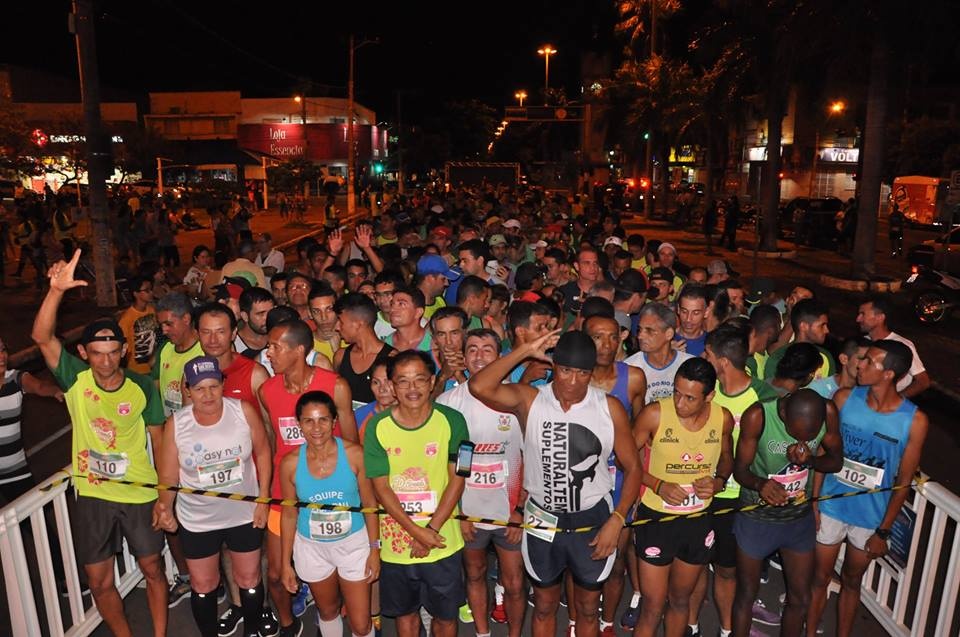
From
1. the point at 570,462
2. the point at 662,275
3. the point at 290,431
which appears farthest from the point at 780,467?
the point at 662,275

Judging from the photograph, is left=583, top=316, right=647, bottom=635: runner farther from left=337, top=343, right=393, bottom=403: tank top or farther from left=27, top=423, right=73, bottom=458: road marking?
left=27, top=423, right=73, bottom=458: road marking

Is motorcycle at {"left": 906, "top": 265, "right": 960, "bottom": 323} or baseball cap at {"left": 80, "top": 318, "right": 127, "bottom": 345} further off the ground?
baseball cap at {"left": 80, "top": 318, "right": 127, "bottom": 345}

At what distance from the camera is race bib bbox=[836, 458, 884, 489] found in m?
4.52

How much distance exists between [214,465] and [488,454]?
1.60 meters

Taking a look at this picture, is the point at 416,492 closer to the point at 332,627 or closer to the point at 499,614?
the point at 332,627

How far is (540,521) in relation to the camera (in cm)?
429

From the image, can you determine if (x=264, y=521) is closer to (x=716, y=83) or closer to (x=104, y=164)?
(x=104, y=164)

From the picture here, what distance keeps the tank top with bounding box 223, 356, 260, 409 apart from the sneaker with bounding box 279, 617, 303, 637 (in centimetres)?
145

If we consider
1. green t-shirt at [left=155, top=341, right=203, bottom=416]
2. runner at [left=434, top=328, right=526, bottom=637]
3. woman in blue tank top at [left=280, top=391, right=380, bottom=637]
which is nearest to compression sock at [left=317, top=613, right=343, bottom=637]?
woman in blue tank top at [left=280, top=391, right=380, bottom=637]

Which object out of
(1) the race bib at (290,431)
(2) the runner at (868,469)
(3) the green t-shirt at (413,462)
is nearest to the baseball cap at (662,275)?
(2) the runner at (868,469)

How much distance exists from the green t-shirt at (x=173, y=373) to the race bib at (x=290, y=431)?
3.42 ft

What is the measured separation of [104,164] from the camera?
15.9 meters

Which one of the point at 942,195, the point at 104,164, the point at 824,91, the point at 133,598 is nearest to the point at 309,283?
the point at 133,598

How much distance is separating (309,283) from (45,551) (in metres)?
3.67
